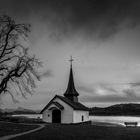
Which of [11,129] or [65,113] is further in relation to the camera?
[65,113]

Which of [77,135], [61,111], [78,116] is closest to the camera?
[77,135]

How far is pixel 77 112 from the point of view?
45656 millimetres

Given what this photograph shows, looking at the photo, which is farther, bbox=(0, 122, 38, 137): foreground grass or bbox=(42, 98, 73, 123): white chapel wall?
bbox=(42, 98, 73, 123): white chapel wall

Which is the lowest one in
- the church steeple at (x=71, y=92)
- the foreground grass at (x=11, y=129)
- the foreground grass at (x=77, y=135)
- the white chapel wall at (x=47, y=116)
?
the foreground grass at (x=77, y=135)

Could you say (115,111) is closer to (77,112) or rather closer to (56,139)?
(77,112)

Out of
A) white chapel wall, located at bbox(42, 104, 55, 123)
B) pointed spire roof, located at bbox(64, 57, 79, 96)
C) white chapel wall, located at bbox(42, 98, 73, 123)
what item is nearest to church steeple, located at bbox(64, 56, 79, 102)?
pointed spire roof, located at bbox(64, 57, 79, 96)

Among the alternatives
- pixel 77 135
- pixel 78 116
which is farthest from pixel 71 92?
pixel 77 135

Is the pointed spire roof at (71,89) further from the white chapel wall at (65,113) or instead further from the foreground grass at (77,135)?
the foreground grass at (77,135)

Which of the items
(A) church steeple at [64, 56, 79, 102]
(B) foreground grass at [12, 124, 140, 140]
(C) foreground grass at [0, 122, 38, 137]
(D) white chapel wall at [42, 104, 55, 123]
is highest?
(A) church steeple at [64, 56, 79, 102]

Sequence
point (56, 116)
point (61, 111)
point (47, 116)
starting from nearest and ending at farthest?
point (61, 111)
point (56, 116)
point (47, 116)

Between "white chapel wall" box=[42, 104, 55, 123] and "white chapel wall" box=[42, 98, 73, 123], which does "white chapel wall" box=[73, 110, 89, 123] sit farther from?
"white chapel wall" box=[42, 104, 55, 123]

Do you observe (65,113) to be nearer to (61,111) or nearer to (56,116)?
(61,111)

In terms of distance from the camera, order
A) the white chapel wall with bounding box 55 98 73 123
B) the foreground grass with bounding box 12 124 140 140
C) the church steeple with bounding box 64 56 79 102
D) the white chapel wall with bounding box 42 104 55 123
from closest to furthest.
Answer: the foreground grass with bounding box 12 124 140 140 → the white chapel wall with bounding box 55 98 73 123 → the white chapel wall with bounding box 42 104 55 123 → the church steeple with bounding box 64 56 79 102

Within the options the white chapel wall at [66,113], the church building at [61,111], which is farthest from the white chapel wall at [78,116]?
the white chapel wall at [66,113]
